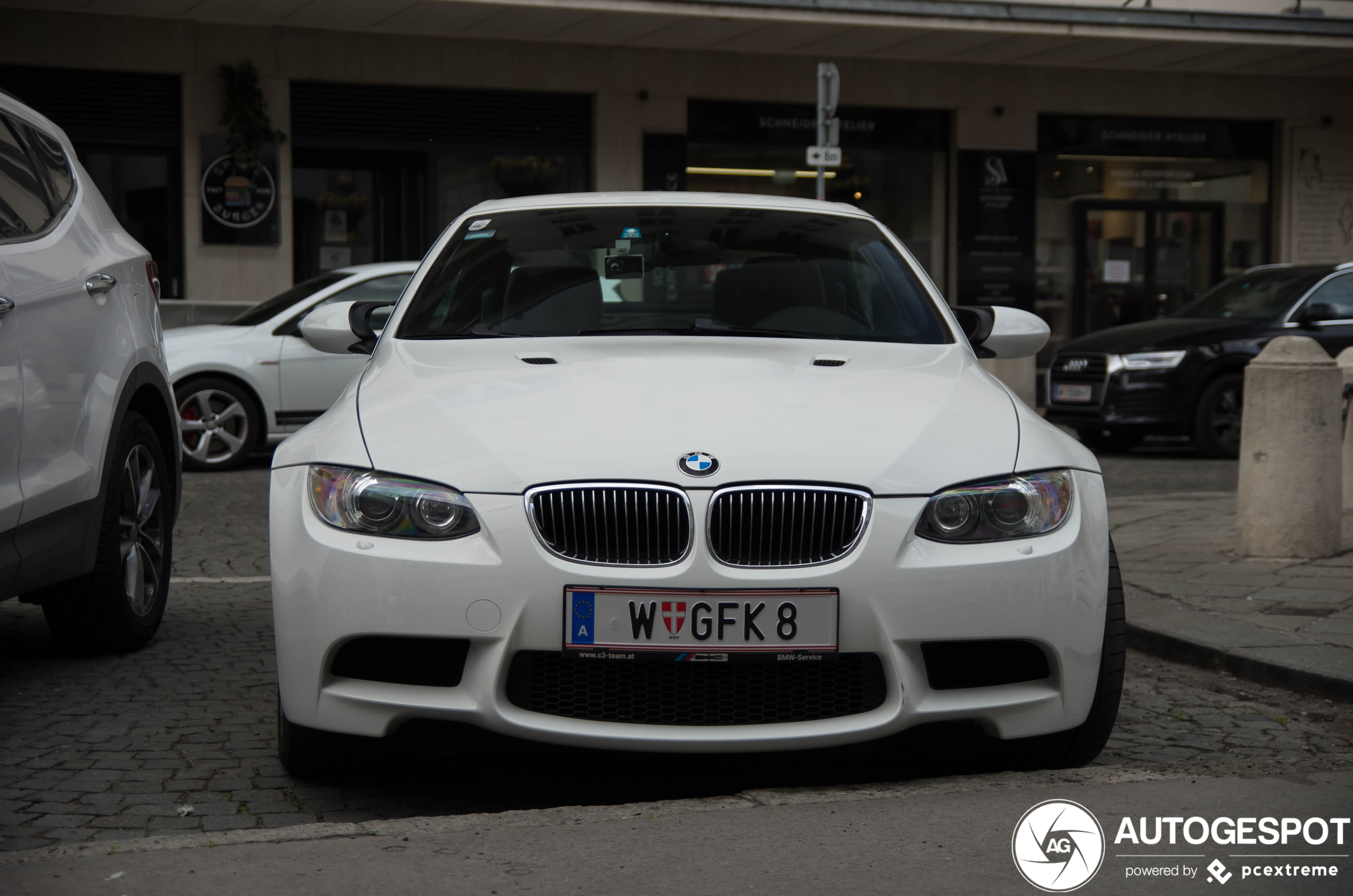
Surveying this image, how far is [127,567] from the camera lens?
4996mm

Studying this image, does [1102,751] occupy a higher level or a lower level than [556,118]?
lower

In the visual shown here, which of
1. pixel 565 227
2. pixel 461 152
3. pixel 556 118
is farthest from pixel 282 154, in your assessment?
pixel 565 227

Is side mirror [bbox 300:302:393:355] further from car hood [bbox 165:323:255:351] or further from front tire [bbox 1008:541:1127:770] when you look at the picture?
car hood [bbox 165:323:255:351]

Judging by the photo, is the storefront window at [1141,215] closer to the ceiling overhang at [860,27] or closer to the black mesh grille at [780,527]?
the ceiling overhang at [860,27]

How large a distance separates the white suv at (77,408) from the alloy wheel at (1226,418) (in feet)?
31.9

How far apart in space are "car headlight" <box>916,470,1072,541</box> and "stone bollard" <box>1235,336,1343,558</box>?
3842mm

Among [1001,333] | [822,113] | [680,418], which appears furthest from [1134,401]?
[680,418]

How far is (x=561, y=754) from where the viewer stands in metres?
3.89

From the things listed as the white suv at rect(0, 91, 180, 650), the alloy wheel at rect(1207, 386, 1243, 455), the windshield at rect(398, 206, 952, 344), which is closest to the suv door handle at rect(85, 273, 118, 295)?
the white suv at rect(0, 91, 180, 650)

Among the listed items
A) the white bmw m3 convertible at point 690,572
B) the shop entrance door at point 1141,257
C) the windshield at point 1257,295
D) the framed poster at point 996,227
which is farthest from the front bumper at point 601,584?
the shop entrance door at point 1141,257

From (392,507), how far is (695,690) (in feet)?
2.49

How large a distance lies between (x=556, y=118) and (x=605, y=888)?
1580cm

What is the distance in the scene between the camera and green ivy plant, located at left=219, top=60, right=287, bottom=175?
638 inches

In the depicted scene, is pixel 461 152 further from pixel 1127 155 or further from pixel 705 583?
pixel 705 583
